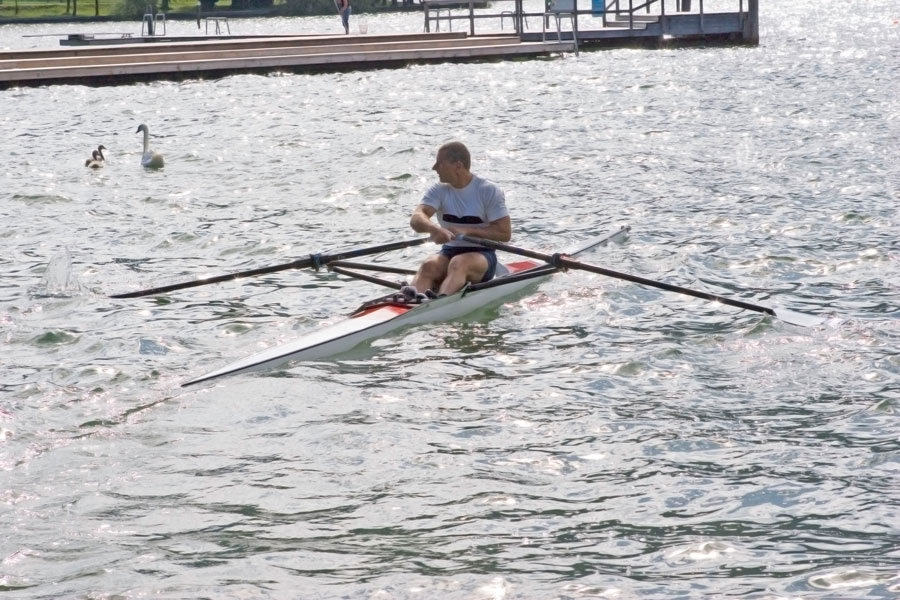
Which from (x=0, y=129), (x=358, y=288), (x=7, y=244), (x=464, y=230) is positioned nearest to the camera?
(x=464, y=230)

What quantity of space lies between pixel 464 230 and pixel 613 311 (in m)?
1.64

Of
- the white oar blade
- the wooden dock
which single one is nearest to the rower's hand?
the white oar blade

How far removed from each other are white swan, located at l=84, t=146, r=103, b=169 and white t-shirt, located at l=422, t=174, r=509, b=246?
12035 millimetres

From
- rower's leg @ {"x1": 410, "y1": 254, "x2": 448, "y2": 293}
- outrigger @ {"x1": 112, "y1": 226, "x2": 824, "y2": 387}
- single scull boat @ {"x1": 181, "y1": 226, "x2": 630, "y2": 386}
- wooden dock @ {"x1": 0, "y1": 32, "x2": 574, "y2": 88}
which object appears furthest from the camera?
wooden dock @ {"x1": 0, "y1": 32, "x2": 574, "y2": 88}

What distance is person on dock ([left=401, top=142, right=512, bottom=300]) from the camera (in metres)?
11.0

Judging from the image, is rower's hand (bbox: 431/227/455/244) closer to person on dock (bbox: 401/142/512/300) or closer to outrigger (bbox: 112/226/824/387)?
person on dock (bbox: 401/142/512/300)

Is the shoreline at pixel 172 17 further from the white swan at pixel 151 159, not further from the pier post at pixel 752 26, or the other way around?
the white swan at pixel 151 159

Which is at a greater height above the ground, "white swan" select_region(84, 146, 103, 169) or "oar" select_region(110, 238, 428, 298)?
"white swan" select_region(84, 146, 103, 169)

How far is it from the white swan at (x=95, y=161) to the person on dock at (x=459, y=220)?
39.3ft

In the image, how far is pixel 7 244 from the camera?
50.5ft

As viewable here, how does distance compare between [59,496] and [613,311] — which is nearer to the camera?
[59,496]

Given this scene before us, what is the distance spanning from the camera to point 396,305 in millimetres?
10828

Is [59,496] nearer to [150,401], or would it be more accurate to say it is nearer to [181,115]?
[150,401]

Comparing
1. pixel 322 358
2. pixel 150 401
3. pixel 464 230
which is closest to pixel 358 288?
pixel 464 230
